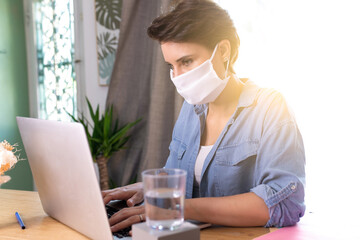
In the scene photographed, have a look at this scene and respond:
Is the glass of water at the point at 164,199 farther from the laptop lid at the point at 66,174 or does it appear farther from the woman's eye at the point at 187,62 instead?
the woman's eye at the point at 187,62

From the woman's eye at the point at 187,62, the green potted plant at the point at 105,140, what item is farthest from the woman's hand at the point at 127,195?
the green potted plant at the point at 105,140

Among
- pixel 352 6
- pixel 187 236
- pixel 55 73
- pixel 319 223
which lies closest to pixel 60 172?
pixel 187 236

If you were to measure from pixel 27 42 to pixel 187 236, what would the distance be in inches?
150

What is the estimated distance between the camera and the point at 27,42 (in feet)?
13.1

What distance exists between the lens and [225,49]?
1.40 metres

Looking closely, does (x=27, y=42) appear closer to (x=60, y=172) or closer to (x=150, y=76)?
(x=150, y=76)

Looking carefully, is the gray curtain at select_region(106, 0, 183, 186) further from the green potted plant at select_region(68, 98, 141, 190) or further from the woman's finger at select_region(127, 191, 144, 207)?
the woman's finger at select_region(127, 191, 144, 207)

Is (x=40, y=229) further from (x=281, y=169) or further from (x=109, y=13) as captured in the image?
(x=109, y=13)

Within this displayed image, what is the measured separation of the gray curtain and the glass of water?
2.21m

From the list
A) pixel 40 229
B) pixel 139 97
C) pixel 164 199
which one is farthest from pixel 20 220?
pixel 139 97

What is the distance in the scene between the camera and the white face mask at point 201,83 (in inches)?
53.4

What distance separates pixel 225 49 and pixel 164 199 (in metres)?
0.85

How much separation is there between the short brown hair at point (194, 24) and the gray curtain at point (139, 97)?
5.07 ft

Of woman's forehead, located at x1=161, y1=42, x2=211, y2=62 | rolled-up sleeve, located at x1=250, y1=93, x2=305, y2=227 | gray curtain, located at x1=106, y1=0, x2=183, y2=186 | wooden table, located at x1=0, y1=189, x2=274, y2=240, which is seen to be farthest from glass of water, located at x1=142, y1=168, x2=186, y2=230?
gray curtain, located at x1=106, y1=0, x2=183, y2=186
